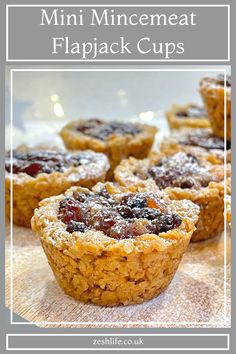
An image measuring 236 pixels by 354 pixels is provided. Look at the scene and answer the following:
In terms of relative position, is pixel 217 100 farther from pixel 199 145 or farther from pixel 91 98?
pixel 91 98

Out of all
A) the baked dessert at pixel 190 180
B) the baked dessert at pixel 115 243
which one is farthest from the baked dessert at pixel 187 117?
the baked dessert at pixel 115 243

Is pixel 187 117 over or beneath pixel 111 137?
over
